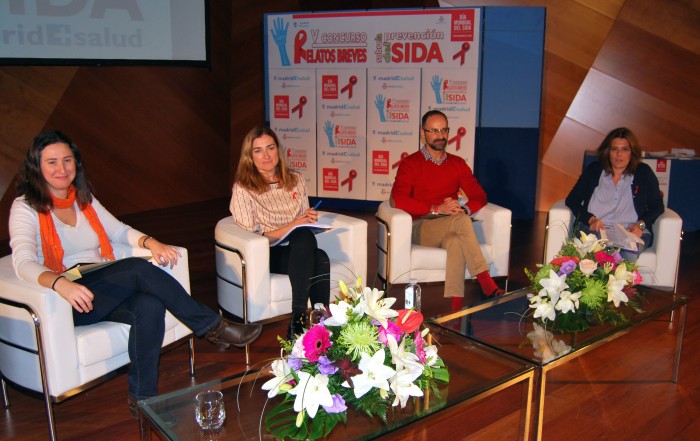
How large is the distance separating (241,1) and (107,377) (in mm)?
6355

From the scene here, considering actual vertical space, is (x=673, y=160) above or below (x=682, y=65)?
below

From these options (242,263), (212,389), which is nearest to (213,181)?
(242,263)

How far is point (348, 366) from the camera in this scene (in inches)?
83.4

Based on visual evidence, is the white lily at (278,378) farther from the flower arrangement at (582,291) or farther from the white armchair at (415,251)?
the white armchair at (415,251)

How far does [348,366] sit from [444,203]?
2555mm

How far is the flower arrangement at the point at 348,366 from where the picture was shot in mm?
2059

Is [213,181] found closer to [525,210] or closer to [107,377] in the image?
[525,210]

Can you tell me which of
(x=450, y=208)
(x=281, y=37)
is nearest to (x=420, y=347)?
(x=450, y=208)

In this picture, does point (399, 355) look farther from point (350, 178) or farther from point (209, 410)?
point (350, 178)

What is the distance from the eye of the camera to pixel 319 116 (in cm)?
743

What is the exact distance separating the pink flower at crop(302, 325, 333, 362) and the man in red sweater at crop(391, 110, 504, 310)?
7.47ft

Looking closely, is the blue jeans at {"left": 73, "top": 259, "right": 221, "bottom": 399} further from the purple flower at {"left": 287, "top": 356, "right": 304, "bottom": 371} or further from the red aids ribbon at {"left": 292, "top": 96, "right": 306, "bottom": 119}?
the red aids ribbon at {"left": 292, "top": 96, "right": 306, "bottom": 119}

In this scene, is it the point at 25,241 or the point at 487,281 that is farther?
the point at 487,281

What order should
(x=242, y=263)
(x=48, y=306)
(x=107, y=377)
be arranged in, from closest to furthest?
1. (x=48, y=306)
2. (x=107, y=377)
3. (x=242, y=263)
